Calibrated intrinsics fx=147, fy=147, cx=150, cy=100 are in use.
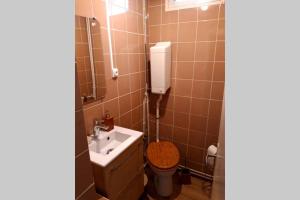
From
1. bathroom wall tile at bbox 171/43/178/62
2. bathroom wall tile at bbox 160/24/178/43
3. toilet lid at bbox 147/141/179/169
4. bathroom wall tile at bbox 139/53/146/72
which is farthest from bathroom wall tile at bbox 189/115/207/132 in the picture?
bathroom wall tile at bbox 160/24/178/43

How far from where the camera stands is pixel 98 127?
1.30 meters

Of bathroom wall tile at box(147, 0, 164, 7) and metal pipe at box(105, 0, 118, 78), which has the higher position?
bathroom wall tile at box(147, 0, 164, 7)

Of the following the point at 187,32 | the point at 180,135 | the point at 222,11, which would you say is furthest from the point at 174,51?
the point at 180,135

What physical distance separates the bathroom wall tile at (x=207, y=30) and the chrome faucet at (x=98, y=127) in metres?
1.32

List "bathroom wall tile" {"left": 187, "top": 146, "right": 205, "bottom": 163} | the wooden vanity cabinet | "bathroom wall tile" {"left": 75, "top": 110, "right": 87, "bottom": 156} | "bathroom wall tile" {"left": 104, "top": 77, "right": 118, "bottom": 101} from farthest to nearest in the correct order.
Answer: "bathroom wall tile" {"left": 187, "top": 146, "right": 205, "bottom": 163}, "bathroom wall tile" {"left": 104, "top": 77, "right": 118, "bottom": 101}, the wooden vanity cabinet, "bathroom wall tile" {"left": 75, "top": 110, "right": 87, "bottom": 156}

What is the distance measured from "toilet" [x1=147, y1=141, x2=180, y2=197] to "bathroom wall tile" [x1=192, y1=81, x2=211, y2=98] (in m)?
0.70

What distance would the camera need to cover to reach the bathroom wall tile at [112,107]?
1.40 metres

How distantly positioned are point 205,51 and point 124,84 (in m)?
0.94

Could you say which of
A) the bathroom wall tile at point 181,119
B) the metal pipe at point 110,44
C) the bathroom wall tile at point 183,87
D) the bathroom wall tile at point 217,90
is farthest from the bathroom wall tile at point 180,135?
the metal pipe at point 110,44

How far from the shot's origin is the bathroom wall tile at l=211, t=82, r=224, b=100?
1.60 m

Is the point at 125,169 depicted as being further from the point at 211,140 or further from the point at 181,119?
the point at 211,140

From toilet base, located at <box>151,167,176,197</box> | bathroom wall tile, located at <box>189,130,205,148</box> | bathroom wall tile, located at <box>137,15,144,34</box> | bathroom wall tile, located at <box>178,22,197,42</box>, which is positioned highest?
bathroom wall tile, located at <box>137,15,144,34</box>

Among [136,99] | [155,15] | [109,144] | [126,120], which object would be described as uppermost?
[155,15]

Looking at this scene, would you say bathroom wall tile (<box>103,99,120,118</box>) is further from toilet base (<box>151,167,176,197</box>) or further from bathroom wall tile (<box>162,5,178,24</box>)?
bathroom wall tile (<box>162,5,178,24</box>)
